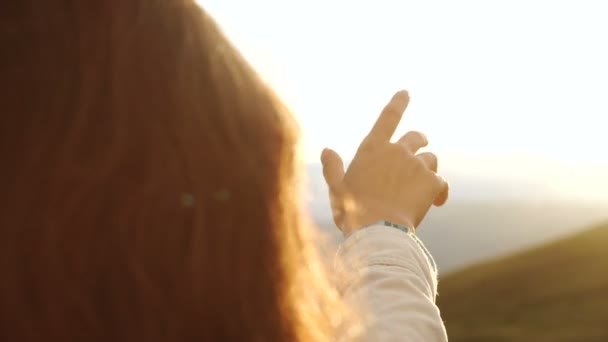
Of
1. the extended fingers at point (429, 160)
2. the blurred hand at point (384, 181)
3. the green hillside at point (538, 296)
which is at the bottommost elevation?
the blurred hand at point (384, 181)

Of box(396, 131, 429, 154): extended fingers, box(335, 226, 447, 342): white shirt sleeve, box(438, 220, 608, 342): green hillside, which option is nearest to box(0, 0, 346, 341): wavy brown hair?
box(335, 226, 447, 342): white shirt sleeve

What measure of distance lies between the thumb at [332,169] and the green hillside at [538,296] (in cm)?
160

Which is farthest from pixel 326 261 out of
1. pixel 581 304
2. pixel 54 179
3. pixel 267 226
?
A: pixel 581 304

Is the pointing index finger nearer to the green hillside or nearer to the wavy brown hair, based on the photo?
the wavy brown hair

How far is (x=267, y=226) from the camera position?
45cm

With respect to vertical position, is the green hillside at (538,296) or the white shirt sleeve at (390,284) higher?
the green hillside at (538,296)

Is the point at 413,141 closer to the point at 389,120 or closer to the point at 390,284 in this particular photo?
the point at 389,120

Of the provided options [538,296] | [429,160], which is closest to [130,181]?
[429,160]

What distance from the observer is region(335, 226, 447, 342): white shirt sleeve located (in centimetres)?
50

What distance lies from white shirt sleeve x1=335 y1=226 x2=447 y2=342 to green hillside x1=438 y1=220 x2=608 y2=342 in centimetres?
163

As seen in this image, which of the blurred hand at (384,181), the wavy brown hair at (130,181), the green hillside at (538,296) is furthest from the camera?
the green hillside at (538,296)

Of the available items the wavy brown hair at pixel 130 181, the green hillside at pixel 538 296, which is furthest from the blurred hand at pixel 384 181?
the green hillside at pixel 538 296

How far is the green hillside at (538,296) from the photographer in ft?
6.68

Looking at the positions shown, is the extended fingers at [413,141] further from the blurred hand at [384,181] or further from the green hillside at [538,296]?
the green hillside at [538,296]
